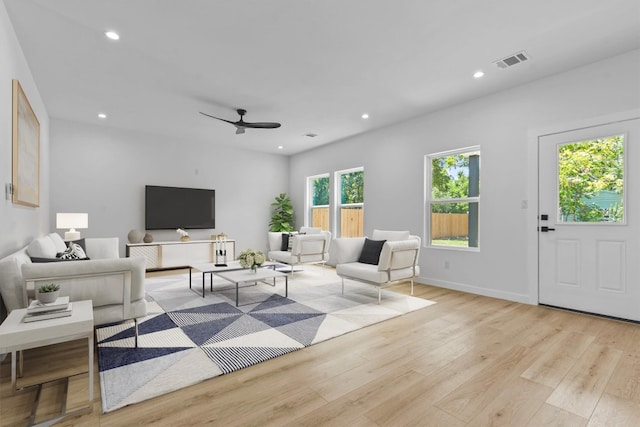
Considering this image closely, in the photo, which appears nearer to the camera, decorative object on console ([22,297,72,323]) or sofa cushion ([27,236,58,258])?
decorative object on console ([22,297,72,323])

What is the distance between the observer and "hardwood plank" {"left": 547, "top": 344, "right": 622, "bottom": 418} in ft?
5.99

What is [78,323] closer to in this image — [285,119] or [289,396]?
[289,396]

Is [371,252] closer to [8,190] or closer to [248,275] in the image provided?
[248,275]

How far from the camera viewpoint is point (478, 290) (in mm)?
4387

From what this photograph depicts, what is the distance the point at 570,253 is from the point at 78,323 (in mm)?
4597

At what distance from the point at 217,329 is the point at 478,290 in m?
3.49

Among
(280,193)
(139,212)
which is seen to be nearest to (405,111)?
(280,193)

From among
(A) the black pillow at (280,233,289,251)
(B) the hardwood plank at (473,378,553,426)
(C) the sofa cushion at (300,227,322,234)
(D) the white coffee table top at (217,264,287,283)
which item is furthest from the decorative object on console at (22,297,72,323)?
(C) the sofa cushion at (300,227,322,234)

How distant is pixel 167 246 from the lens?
20.2 ft

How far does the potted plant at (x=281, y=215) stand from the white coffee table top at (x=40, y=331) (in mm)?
5992

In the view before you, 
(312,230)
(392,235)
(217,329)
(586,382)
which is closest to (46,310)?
(217,329)

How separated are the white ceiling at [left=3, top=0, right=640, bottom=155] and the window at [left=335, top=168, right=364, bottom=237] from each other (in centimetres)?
193

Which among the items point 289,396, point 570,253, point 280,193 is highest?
point 280,193

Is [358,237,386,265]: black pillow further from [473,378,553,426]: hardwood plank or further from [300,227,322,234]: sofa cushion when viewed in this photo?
[473,378,553,426]: hardwood plank
